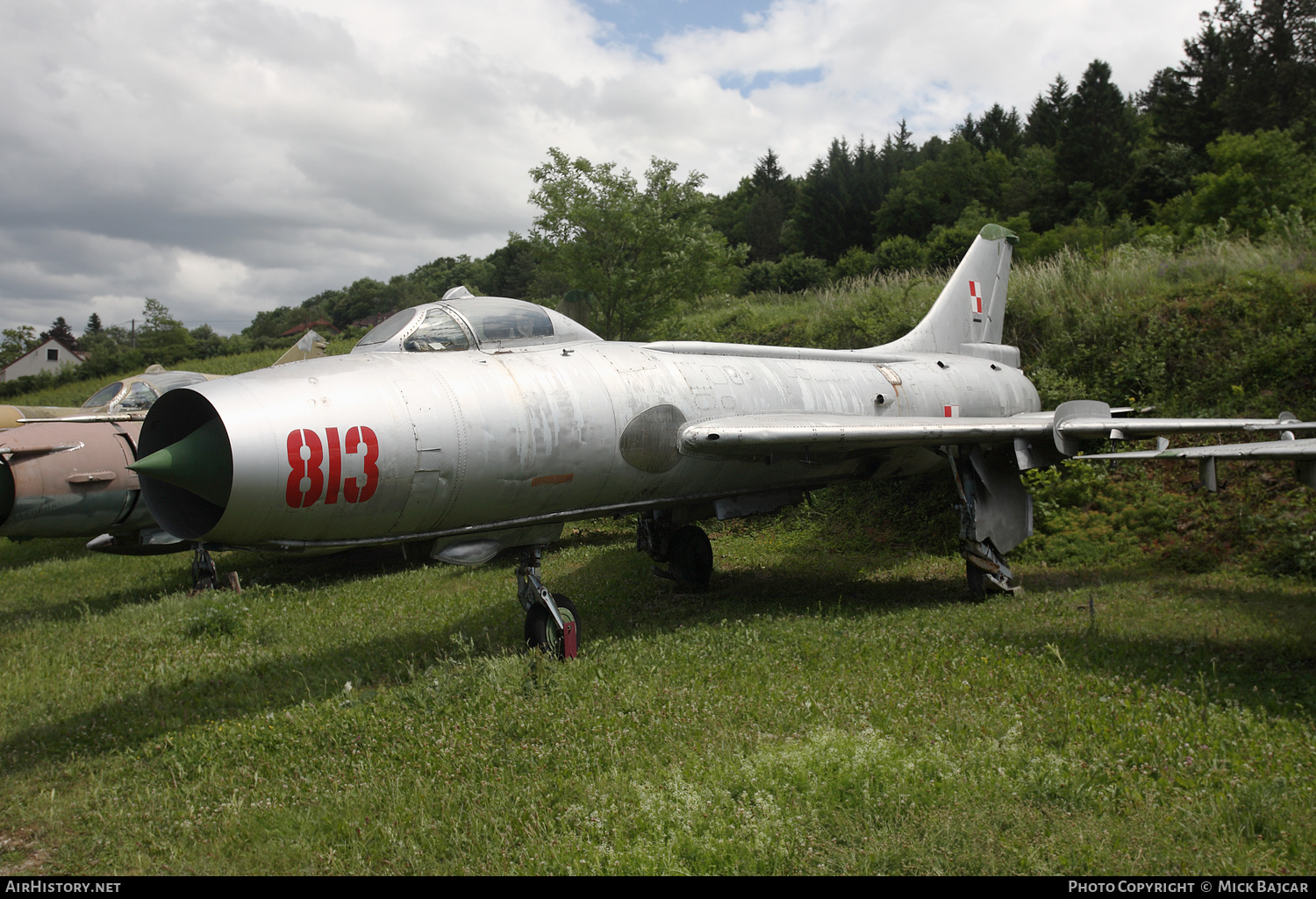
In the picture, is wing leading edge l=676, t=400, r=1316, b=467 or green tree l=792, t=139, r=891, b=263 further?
green tree l=792, t=139, r=891, b=263

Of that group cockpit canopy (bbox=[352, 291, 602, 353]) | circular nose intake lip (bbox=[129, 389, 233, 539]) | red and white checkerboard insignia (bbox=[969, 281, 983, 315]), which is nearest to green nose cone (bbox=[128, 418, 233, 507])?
circular nose intake lip (bbox=[129, 389, 233, 539])

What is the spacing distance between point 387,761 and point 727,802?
2121 millimetres

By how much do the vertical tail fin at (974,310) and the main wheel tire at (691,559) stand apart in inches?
145

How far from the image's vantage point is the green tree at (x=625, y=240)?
53.8ft

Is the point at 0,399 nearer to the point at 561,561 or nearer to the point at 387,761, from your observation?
the point at 561,561

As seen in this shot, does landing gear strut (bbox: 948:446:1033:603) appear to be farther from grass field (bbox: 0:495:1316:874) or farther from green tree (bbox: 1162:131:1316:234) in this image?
green tree (bbox: 1162:131:1316:234)

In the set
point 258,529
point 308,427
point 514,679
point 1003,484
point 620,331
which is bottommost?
point 514,679

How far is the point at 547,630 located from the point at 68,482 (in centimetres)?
736

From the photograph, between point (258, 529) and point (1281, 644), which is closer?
point (258, 529)

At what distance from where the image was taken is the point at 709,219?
19.3 meters

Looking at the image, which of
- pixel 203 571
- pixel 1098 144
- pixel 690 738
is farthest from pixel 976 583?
pixel 1098 144

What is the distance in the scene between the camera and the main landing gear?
919cm

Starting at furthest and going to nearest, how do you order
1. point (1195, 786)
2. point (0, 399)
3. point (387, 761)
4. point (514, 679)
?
point (0, 399) < point (514, 679) < point (387, 761) < point (1195, 786)

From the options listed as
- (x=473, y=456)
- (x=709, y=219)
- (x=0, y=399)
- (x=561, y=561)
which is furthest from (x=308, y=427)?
(x=0, y=399)
